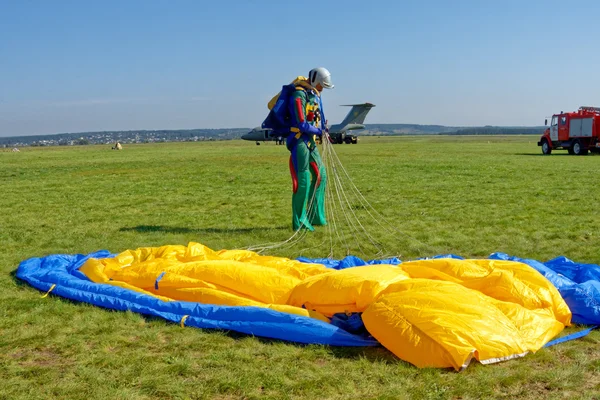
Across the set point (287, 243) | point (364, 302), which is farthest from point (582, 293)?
point (287, 243)

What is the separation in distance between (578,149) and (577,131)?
87 centimetres

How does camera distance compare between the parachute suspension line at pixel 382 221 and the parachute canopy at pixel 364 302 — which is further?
the parachute suspension line at pixel 382 221

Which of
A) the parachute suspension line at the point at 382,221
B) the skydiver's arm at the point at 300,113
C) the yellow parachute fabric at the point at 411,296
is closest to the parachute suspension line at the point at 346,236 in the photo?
the parachute suspension line at the point at 382,221

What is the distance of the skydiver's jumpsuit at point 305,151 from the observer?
299 inches

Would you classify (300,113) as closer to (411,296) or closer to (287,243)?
(287,243)

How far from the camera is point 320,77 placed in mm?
7598

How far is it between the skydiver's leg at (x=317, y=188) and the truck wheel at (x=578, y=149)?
922 inches

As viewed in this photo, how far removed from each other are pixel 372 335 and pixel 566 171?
1507 cm

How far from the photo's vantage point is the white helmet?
7.58m

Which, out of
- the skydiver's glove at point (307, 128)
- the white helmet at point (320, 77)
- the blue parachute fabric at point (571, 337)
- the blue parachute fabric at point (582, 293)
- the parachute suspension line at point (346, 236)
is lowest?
the blue parachute fabric at point (571, 337)

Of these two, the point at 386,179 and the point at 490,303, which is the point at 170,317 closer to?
the point at 490,303

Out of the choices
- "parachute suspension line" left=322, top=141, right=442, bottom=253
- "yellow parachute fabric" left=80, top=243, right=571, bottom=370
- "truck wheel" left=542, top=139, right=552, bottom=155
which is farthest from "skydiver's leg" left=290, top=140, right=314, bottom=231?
"truck wheel" left=542, top=139, right=552, bottom=155

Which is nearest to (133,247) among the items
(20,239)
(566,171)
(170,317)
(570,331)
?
(20,239)

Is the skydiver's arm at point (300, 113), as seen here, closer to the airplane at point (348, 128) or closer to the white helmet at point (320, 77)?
the white helmet at point (320, 77)
